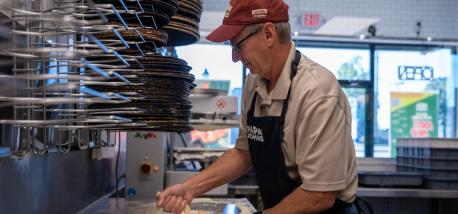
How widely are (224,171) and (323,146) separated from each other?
23.1 inches

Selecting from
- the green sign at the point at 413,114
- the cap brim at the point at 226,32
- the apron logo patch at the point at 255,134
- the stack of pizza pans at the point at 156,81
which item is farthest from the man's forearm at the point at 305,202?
the green sign at the point at 413,114

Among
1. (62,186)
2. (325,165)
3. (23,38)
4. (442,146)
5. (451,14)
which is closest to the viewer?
(23,38)

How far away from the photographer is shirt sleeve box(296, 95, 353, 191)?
1399 millimetres

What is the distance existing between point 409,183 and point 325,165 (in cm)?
316

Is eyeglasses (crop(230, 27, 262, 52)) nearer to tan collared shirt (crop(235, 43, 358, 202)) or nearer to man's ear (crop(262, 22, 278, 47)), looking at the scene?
man's ear (crop(262, 22, 278, 47))

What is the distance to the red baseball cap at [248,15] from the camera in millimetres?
1502

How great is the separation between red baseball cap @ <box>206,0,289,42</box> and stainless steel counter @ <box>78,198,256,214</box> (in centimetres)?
104

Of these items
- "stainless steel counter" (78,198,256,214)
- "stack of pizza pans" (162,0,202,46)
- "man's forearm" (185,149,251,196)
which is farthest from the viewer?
"stainless steel counter" (78,198,256,214)

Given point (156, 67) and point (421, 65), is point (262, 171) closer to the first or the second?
point (156, 67)

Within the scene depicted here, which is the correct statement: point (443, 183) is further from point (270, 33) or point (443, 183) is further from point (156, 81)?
point (156, 81)

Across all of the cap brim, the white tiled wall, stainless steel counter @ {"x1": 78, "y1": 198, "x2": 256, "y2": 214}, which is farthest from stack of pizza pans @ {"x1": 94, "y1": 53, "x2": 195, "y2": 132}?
the white tiled wall

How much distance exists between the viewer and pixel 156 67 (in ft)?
4.75

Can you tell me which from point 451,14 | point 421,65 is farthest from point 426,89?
point 451,14

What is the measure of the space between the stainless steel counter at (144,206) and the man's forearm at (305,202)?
940 mm
